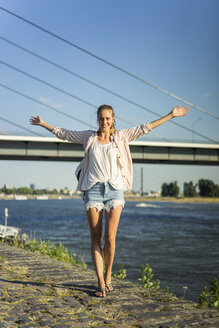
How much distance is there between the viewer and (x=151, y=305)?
158 inches

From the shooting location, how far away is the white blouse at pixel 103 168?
415cm

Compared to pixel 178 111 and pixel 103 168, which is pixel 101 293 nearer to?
→ pixel 103 168

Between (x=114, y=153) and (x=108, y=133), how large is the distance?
0.23 m

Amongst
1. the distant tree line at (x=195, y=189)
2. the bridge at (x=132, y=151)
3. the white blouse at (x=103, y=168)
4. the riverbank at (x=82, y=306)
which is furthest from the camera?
the distant tree line at (x=195, y=189)

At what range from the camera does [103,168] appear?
13.7 feet

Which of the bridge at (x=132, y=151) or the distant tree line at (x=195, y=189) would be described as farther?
the distant tree line at (x=195, y=189)

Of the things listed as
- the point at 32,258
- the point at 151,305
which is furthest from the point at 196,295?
the point at 151,305

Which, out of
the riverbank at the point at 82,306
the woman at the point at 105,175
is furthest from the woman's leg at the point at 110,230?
the riverbank at the point at 82,306

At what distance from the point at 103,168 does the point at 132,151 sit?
88.0 ft

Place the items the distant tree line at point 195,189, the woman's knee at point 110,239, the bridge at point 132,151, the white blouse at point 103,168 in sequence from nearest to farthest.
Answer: the white blouse at point 103,168
the woman's knee at point 110,239
the bridge at point 132,151
the distant tree line at point 195,189

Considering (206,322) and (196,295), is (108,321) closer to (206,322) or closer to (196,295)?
(206,322)

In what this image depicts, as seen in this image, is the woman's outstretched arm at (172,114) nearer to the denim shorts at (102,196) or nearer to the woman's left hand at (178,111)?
the woman's left hand at (178,111)

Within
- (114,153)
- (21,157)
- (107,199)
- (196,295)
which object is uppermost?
(21,157)

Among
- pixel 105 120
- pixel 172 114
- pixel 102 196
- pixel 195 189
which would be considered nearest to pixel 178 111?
pixel 172 114
